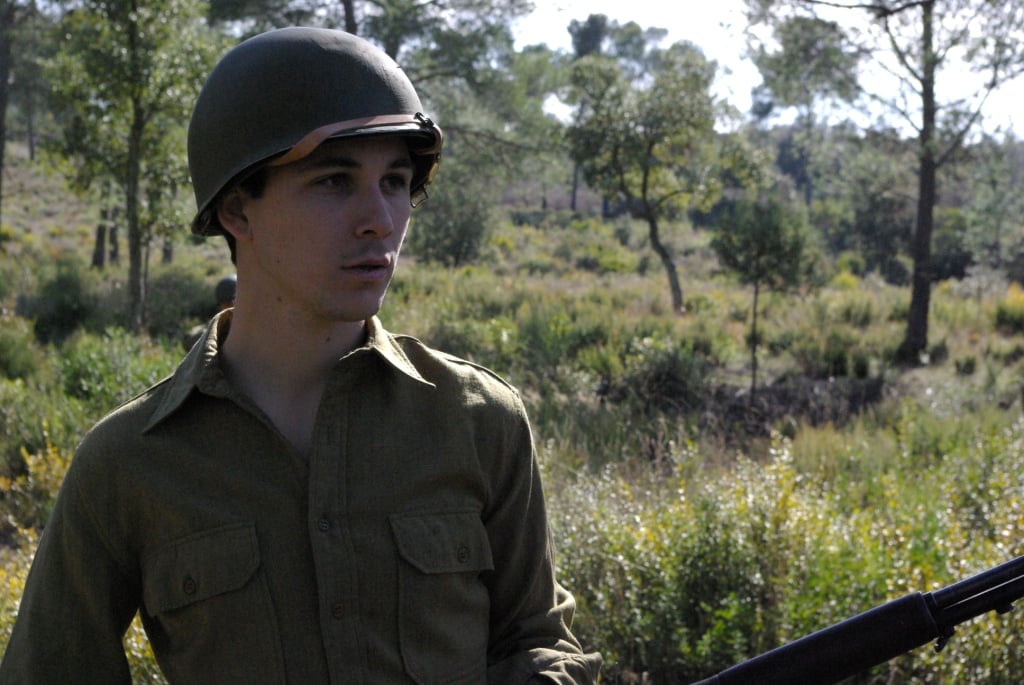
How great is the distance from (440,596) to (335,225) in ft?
1.97

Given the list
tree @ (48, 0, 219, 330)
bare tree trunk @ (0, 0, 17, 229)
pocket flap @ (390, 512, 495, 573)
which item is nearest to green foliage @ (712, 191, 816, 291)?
tree @ (48, 0, 219, 330)

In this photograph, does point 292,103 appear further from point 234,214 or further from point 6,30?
point 6,30

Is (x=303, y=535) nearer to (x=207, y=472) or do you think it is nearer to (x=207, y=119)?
(x=207, y=472)

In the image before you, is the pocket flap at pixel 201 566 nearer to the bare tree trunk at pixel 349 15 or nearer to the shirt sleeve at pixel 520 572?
the shirt sleeve at pixel 520 572

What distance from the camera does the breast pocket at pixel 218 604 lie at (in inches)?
58.0

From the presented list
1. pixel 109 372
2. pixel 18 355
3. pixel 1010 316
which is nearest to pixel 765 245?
pixel 1010 316

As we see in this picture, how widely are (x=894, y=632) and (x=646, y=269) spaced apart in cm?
3187

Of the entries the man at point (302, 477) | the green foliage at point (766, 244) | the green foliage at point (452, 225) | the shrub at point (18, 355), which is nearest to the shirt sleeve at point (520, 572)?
the man at point (302, 477)

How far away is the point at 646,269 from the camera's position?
108 ft

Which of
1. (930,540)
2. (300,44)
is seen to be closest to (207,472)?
(300,44)

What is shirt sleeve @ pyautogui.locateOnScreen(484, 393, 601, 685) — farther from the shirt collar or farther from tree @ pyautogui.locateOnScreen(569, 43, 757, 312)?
tree @ pyautogui.locateOnScreen(569, 43, 757, 312)

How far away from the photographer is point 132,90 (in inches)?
508

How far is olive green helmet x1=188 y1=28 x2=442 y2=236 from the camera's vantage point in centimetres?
152

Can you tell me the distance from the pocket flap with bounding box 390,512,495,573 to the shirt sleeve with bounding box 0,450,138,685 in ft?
1.43
